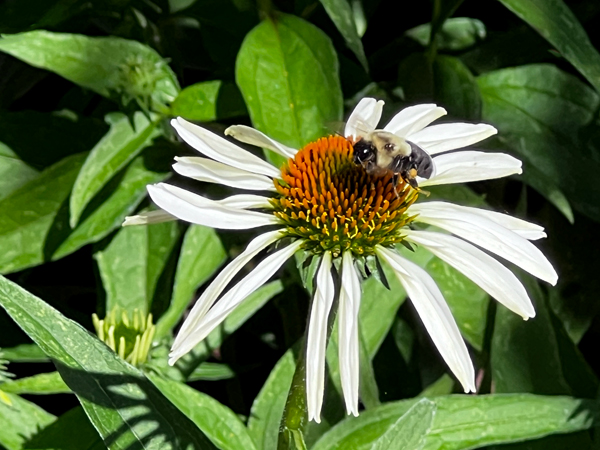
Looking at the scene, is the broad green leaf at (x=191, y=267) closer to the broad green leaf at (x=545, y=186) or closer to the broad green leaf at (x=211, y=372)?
the broad green leaf at (x=211, y=372)

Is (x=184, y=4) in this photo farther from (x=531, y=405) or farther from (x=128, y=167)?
(x=531, y=405)

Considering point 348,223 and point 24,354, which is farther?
point 24,354

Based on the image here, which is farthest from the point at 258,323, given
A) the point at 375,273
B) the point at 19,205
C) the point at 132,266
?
the point at 375,273

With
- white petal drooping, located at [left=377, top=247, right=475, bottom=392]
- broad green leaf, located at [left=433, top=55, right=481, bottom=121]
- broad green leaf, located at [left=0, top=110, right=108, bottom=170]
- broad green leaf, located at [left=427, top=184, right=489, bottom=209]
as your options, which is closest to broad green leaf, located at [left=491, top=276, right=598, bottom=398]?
broad green leaf, located at [left=427, top=184, right=489, bottom=209]

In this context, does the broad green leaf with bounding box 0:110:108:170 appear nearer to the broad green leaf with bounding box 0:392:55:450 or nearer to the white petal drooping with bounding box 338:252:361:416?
the broad green leaf with bounding box 0:392:55:450

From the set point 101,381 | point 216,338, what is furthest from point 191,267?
point 101,381

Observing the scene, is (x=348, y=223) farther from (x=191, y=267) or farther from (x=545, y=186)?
(x=545, y=186)
